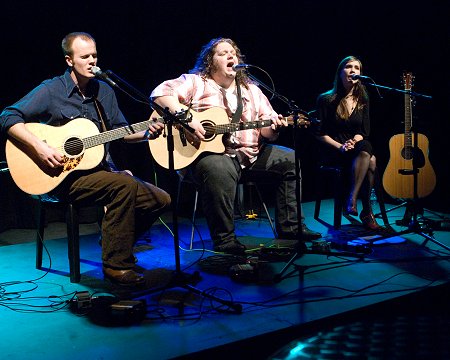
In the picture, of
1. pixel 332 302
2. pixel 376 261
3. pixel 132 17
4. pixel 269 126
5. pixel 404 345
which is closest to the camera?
pixel 404 345

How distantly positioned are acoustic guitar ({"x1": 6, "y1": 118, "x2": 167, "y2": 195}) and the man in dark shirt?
0.11ft

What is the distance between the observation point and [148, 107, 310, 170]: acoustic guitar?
399cm

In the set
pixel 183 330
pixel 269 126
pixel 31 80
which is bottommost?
pixel 183 330

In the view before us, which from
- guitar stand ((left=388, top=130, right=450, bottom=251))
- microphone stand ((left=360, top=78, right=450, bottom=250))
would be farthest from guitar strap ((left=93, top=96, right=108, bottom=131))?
guitar stand ((left=388, top=130, right=450, bottom=251))

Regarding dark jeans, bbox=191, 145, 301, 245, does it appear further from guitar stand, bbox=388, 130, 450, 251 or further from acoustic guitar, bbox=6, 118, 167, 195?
guitar stand, bbox=388, 130, 450, 251

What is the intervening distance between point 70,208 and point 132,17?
10.3 ft

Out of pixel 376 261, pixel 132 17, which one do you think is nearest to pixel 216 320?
pixel 376 261

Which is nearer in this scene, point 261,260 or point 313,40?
point 261,260

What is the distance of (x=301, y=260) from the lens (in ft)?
12.4

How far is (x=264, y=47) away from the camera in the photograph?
22.2 feet

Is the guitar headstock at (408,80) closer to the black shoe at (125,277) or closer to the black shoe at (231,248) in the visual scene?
the black shoe at (231,248)

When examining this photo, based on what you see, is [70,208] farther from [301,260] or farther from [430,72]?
[430,72]

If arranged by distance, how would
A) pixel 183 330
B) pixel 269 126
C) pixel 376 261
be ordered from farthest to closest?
1. pixel 269 126
2. pixel 376 261
3. pixel 183 330

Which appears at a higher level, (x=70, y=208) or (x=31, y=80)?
(x=31, y=80)
